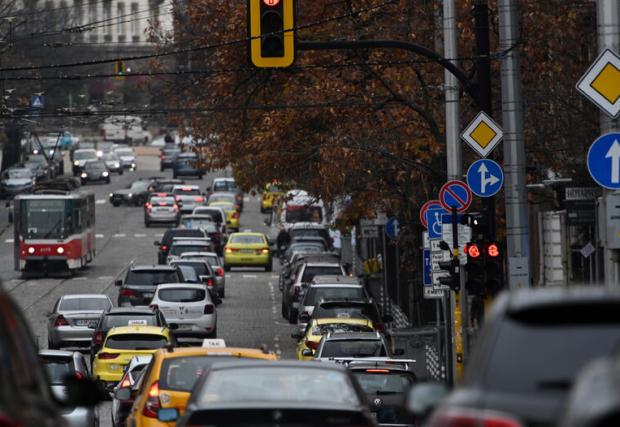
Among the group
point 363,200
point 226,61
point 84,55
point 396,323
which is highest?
Result: point 84,55

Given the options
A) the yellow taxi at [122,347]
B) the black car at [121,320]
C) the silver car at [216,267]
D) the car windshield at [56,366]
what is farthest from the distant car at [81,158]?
the car windshield at [56,366]

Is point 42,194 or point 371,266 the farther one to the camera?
point 42,194

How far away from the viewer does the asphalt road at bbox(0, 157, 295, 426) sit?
44.6m

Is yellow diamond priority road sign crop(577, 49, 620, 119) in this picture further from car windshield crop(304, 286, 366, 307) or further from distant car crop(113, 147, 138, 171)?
distant car crop(113, 147, 138, 171)

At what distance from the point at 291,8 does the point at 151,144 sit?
14494 cm

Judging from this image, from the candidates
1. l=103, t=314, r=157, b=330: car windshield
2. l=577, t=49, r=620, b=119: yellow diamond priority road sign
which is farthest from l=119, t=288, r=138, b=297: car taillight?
l=577, t=49, r=620, b=119: yellow diamond priority road sign

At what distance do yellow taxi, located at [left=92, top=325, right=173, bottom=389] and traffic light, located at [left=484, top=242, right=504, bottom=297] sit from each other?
249 inches

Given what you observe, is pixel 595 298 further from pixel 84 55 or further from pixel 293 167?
pixel 84 55

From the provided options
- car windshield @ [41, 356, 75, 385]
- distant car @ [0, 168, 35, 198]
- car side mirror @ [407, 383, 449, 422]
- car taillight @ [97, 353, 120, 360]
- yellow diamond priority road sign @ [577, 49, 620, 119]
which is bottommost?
car taillight @ [97, 353, 120, 360]

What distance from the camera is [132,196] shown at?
4031 inches

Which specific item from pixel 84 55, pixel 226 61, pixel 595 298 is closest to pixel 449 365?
pixel 226 61

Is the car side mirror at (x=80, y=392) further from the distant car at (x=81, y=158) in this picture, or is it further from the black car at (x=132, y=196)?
the distant car at (x=81, y=158)

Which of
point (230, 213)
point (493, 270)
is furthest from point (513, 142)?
point (230, 213)

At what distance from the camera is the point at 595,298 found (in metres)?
7.74
